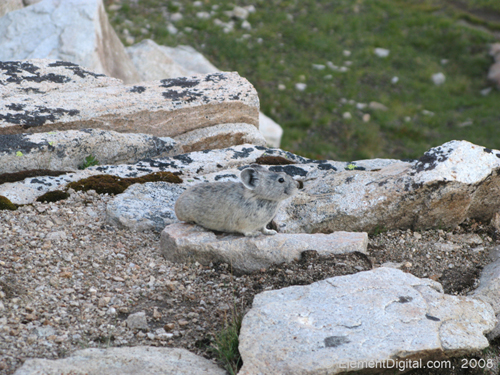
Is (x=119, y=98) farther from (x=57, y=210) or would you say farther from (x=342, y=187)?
(x=342, y=187)

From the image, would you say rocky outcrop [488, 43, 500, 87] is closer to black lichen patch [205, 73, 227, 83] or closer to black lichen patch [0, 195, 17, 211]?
black lichen patch [205, 73, 227, 83]

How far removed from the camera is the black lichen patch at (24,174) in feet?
30.7

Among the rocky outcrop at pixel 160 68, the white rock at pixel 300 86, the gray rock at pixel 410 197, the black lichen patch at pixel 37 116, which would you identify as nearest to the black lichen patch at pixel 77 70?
the black lichen patch at pixel 37 116

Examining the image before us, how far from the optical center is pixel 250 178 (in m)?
7.75

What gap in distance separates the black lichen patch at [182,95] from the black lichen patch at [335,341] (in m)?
8.03

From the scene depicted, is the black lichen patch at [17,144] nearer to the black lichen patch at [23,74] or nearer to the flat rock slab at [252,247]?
the black lichen patch at [23,74]

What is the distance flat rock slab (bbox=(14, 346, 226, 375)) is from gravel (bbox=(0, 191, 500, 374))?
0.36 metres

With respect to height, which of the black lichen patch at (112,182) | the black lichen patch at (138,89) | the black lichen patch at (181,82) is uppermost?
the black lichen patch at (138,89)

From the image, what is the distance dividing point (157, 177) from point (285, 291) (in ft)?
14.8

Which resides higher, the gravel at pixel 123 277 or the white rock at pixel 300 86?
the gravel at pixel 123 277

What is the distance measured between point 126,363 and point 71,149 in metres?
5.93

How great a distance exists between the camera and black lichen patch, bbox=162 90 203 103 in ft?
40.3

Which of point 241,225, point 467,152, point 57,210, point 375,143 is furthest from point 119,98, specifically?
point 375,143

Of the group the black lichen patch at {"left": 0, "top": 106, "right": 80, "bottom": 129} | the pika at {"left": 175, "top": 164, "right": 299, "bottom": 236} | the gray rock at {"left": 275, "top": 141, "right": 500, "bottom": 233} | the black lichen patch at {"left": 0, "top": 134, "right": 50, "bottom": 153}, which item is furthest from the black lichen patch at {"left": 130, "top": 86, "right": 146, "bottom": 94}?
the gray rock at {"left": 275, "top": 141, "right": 500, "bottom": 233}
